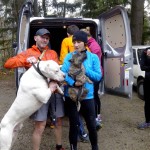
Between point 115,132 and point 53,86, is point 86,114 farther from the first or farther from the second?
point 115,132

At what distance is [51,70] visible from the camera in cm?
365

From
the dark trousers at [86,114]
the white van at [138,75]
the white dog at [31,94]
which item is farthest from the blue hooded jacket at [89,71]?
the white van at [138,75]

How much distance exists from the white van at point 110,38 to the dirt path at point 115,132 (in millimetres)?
733

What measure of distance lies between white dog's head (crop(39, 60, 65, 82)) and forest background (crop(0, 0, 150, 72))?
31.9 ft

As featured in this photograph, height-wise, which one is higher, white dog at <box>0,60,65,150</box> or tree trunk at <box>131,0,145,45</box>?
tree trunk at <box>131,0,145,45</box>

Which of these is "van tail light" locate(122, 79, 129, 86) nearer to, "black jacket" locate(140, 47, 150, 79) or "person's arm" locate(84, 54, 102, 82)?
"black jacket" locate(140, 47, 150, 79)

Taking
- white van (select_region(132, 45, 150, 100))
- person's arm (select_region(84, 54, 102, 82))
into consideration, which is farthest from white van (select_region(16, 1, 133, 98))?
white van (select_region(132, 45, 150, 100))

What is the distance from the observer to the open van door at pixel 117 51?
222 inches

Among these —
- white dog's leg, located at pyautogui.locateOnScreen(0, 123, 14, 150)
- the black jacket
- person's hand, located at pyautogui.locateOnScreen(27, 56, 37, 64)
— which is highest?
person's hand, located at pyautogui.locateOnScreen(27, 56, 37, 64)

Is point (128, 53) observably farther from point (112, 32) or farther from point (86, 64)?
point (86, 64)

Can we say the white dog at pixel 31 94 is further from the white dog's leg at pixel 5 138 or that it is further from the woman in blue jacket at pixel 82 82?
the woman in blue jacket at pixel 82 82

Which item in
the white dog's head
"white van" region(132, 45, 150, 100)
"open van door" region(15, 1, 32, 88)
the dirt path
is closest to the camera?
the white dog's head

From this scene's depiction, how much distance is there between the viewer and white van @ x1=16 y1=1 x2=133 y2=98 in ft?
18.5

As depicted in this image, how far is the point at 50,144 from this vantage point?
5.10 meters
